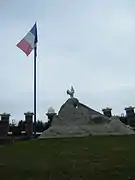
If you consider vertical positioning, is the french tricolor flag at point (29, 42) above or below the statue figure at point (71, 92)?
above

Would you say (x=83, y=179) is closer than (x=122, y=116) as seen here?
Yes

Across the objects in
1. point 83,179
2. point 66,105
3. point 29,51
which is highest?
point 29,51

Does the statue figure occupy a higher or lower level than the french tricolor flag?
lower

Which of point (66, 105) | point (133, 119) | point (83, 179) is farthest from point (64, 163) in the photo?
point (133, 119)

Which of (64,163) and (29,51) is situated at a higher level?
(29,51)

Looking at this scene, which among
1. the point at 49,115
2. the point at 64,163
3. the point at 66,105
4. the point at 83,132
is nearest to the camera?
the point at 64,163

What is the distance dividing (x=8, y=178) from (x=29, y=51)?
60.5 ft

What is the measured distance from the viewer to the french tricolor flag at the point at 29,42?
79.3ft

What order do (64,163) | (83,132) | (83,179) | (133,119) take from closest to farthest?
(83,179) → (64,163) → (83,132) → (133,119)

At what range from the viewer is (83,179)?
19.1 feet

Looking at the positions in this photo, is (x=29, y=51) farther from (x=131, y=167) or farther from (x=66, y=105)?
(x=131, y=167)

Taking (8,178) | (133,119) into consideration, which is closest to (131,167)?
(8,178)

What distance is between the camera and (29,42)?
24.8m

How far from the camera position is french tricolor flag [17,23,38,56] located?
79.3 feet
